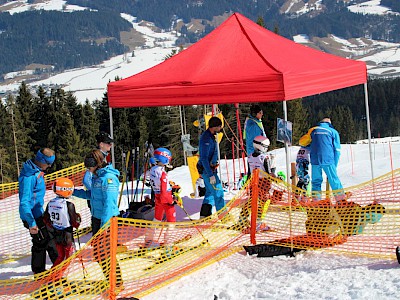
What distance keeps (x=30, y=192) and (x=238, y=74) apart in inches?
113

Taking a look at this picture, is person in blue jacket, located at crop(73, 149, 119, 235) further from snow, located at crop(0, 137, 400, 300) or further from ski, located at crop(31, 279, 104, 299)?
snow, located at crop(0, 137, 400, 300)

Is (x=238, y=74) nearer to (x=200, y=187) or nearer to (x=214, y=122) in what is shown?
(x=214, y=122)

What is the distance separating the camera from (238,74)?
21.3 feet

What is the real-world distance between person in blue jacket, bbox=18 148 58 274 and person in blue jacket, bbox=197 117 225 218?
2103 mm

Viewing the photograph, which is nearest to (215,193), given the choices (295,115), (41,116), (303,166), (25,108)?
(303,166)

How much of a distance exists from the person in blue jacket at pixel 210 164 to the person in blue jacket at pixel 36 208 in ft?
6.90

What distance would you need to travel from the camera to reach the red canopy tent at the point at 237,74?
6207mm

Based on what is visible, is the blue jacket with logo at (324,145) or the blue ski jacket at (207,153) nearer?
the blue ski jacket at (207,153)

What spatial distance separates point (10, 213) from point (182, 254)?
4.58m

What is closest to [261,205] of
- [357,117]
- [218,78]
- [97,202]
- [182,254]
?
[182,254]

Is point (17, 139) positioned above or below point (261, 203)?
above

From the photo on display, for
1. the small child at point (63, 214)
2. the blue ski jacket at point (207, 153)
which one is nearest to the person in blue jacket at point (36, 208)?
the small child at point (63, 214)

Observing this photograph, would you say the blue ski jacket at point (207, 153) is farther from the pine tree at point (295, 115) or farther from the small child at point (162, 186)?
the pine tree at point (295, 115)

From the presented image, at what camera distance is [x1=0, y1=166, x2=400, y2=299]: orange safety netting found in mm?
4492
